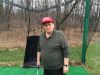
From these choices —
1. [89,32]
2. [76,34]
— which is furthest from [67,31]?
[89,32]

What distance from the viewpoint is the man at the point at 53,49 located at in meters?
4.79

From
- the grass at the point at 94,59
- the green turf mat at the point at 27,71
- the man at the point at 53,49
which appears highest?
the man at the point at 53,49

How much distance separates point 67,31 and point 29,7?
1.38 m

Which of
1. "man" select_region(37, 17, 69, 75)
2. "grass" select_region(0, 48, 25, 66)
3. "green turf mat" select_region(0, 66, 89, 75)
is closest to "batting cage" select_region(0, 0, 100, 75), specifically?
"grass" select_region(0, 48, 25, 66)

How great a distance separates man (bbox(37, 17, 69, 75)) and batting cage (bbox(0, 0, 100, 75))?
3.09m

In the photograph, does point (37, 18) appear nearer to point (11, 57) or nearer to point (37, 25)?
point (37, 25)

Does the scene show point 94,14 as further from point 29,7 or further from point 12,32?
point 12,32

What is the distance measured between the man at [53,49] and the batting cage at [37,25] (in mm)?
3095

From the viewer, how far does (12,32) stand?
31.0 feet

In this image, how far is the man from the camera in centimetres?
479

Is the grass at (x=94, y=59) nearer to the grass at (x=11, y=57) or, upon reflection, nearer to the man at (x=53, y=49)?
the grass at (x=11, y=57)

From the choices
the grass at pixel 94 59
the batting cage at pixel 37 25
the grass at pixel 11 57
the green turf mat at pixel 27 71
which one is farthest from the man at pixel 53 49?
the grass at pixel 11 57

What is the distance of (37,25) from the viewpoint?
30.3 feet

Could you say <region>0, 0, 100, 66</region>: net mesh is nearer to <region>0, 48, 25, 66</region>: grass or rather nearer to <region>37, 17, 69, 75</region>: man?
<region>0, 48, 25, 66</region>: grass
